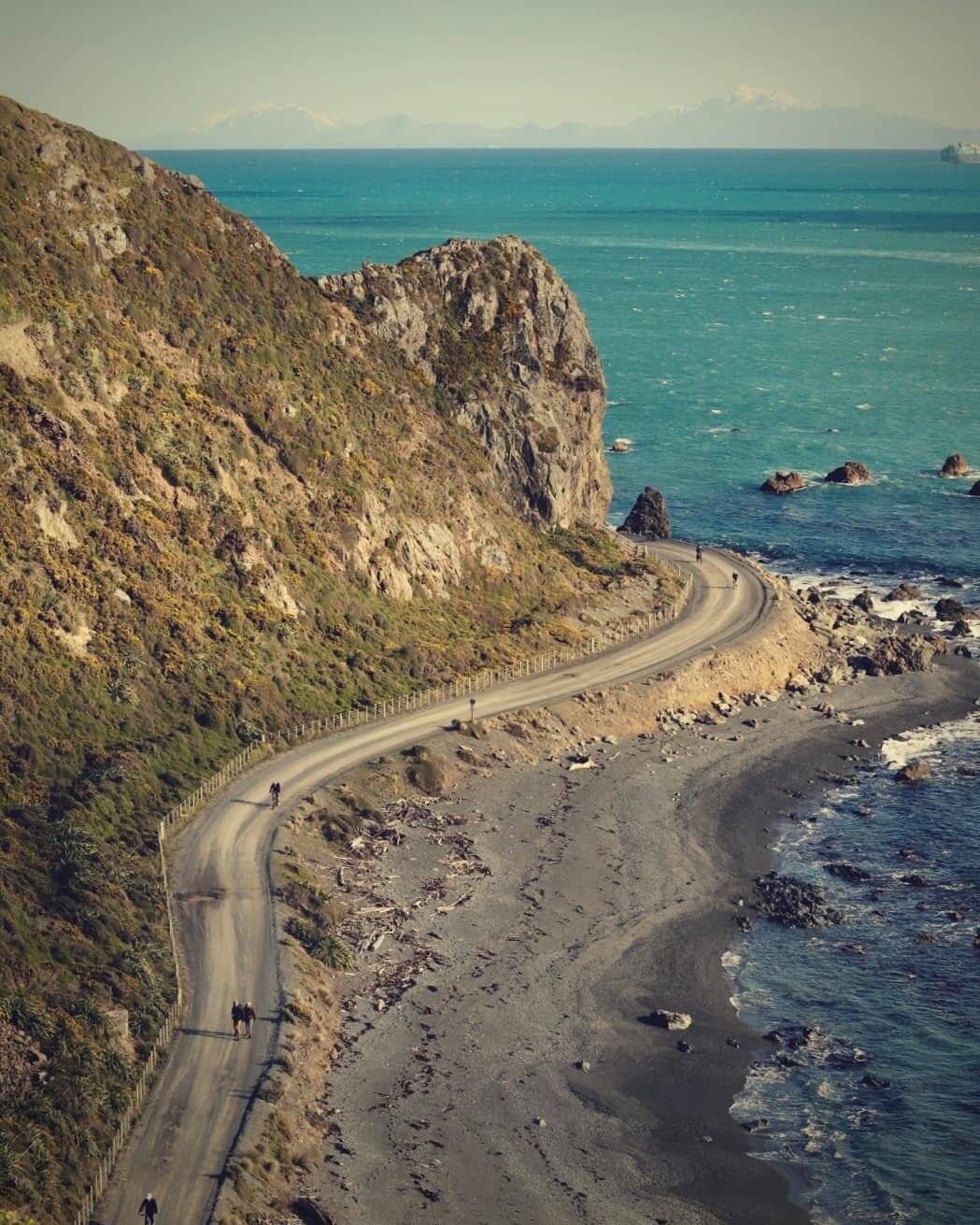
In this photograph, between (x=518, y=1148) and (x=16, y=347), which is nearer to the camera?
(x=518, y=1148)

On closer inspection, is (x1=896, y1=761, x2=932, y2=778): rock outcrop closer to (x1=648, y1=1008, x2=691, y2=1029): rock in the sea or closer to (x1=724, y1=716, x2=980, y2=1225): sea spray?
(x1=724, y1=716, x2=980, y2=1225): sea spray

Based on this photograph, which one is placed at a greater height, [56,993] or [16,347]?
[16,347]

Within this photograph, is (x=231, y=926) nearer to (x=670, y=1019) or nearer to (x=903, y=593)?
(x=670, y=1019)

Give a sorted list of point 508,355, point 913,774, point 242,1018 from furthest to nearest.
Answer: point 508,355 < point 913,774 < point 242,1018

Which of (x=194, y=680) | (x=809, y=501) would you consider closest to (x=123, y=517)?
(x=194, y=680)

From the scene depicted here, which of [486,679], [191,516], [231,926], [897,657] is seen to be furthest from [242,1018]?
[897,657]

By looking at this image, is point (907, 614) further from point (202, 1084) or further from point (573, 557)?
point (202, 1084)

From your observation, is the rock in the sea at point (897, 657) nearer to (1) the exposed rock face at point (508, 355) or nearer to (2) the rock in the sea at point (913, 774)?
(2) the rock in the sea at point (913, 774)
